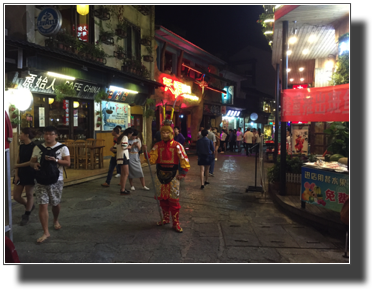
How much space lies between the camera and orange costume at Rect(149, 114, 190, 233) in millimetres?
5406

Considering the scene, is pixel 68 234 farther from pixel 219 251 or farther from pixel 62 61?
pixel 62 61

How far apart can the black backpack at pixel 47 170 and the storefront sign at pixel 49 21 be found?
21.3 feet

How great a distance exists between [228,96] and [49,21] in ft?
75.0

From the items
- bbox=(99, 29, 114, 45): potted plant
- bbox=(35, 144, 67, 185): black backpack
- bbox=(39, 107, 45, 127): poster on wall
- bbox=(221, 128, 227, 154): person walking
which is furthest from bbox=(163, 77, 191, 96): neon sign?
bbox=(35, 144, 67, 185): black backpack

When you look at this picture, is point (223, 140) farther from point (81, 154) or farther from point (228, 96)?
point (81, 154)

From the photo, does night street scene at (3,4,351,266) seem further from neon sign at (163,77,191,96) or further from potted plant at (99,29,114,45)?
neon sign at (163,77,191,96)

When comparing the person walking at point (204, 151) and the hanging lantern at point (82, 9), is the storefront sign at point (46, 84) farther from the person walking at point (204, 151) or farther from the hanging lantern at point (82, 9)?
the person walking at point (204, 151)

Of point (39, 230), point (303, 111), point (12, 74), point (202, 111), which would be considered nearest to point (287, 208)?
point (303, 111)

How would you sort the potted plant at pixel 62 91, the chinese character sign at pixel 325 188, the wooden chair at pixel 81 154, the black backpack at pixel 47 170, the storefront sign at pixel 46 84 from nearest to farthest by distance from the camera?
1. the black backpack at pixel 47 170
2. the chinese character sign at pixel 325 188
3. the storefront sign at pixel 46 84
4. the potted plant at pixel 62 91
5. the wooden chair at pixel 81 154

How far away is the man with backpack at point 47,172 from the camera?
4758mm

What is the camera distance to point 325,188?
214 inches

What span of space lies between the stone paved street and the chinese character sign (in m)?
0.55

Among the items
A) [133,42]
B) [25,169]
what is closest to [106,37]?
[133,42]

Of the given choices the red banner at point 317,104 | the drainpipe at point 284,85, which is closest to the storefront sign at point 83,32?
the drainpipe at point 284,85
